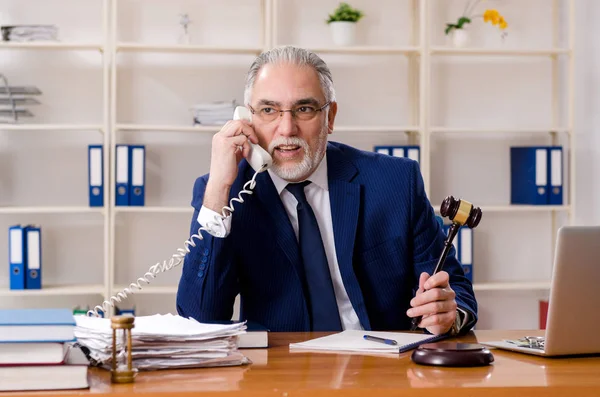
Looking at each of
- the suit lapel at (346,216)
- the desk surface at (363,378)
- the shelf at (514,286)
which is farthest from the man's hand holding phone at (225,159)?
the shelf at (514,286)

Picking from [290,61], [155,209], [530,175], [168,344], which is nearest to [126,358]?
[168,344]

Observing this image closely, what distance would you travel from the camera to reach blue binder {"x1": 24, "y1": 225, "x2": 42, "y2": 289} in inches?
153

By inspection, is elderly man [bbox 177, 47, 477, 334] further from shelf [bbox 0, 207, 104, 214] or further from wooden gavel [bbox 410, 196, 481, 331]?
shelf [bbox 0, 207, 104, 214]

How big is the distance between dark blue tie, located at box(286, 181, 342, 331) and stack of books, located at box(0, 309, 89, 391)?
87cm

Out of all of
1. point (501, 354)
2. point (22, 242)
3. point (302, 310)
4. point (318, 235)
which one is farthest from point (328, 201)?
point (22, 242)

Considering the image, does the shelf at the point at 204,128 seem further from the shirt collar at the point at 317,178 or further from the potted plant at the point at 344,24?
the shirt collar at the point at 317,178

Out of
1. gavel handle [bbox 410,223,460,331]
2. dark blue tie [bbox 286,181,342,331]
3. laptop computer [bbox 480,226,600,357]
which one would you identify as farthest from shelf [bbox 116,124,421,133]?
laptop computer [bbox 480,226,600,357]

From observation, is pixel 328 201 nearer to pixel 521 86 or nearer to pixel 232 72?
pixel 232 72

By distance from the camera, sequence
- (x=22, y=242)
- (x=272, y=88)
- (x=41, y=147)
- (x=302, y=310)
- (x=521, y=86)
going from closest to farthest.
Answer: (x=302, y=310) → (x=272, y=88) → (x=22, y=242) → (x=41, y=147) → (x=521, y=86)

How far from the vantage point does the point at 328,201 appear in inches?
85.5

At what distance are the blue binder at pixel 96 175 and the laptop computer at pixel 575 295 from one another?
2.78 metres

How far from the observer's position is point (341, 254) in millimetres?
2053

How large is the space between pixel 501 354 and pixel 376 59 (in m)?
3.01

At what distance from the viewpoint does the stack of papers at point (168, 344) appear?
1331mm
